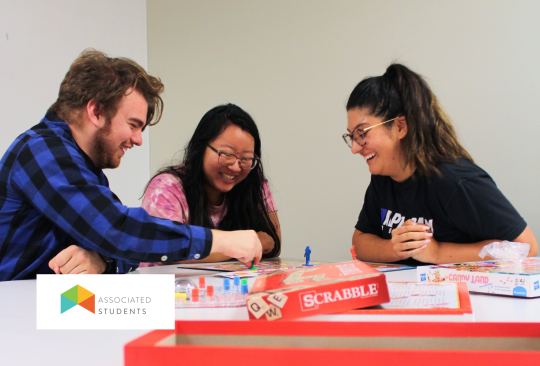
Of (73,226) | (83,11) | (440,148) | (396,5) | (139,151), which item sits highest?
(83,11)

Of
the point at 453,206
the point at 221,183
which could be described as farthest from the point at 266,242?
the point at 453,206

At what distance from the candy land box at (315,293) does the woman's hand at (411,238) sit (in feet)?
2.15

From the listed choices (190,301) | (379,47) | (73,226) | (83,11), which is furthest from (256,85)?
(190,301)

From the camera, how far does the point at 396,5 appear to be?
2.53 m

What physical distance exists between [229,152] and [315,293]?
4.20 feet

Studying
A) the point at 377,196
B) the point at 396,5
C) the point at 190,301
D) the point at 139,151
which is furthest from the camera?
the point at 139,151

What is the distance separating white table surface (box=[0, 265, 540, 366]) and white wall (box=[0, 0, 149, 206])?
6.78 ft

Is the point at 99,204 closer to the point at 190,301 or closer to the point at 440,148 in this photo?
the point at 190,301

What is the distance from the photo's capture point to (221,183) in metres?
1.85

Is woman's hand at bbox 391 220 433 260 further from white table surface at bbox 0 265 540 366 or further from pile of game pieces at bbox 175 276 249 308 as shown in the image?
pile of game pieces at bbox 175 276 249 308

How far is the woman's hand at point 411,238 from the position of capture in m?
1.26

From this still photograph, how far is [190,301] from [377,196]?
47.4 inches

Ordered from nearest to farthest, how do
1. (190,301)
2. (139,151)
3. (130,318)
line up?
(130,318) < (190,301) < (139,151)

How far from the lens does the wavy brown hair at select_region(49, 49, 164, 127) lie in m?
1.24
